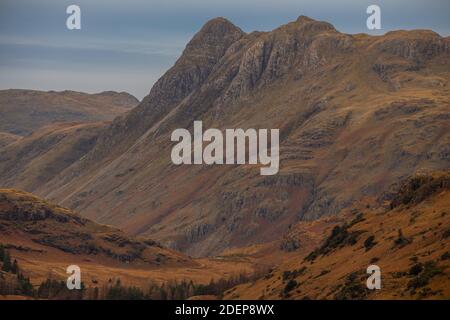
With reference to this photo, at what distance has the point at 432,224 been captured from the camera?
159125 mm

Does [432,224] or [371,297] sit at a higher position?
[432,224]

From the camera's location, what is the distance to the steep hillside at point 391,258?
12950 cm

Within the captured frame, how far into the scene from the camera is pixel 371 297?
130625mm

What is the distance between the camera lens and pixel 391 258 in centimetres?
15412

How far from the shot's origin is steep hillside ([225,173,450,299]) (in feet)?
425
